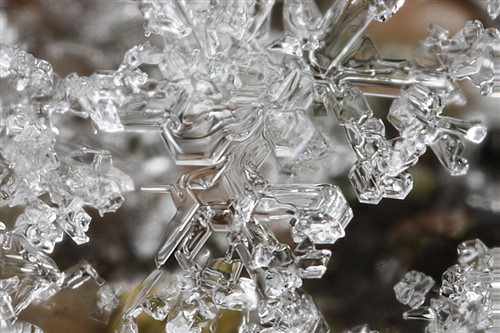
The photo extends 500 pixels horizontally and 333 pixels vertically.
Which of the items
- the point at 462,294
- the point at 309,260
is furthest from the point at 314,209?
the point at 462,294

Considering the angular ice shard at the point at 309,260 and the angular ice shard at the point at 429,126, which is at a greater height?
the angular ice shard at the point at 429,126

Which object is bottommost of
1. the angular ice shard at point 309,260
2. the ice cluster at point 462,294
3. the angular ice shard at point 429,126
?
the ice cluster at point 462,294

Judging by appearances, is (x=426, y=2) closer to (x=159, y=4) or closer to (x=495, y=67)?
(x=495, y=67)

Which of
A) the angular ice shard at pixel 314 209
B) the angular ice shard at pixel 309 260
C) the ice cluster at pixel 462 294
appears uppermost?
the angular ice shard at pixel 314 209

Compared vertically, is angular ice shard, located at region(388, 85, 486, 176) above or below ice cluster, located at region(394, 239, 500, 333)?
above

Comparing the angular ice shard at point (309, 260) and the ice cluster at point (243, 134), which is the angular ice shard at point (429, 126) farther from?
the angular ice shard at point (309, 260)

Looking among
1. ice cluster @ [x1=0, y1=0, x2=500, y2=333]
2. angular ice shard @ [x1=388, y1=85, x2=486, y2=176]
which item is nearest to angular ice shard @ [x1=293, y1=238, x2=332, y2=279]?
ice cluster @ [x1=0, y1=0, x2=500, y2=333]

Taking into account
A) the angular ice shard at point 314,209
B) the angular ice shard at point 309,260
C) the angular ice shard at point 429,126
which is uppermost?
the angular ice shard at point 429,126

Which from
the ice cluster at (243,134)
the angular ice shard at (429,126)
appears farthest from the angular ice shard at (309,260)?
the angular ice shard at (429,126)

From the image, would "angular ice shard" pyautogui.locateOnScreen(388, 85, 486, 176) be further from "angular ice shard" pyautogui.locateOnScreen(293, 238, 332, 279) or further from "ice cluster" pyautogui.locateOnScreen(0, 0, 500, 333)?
"angular ice shard" pyautogui.locateOnScreen(293, 238, 332, 279)

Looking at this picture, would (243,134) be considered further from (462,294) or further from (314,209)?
(462,294)
